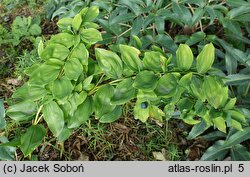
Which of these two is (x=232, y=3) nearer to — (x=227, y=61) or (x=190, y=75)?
(x=227, y=61)

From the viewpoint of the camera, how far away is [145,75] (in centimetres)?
127

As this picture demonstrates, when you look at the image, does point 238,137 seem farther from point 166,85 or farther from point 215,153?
point 166,85

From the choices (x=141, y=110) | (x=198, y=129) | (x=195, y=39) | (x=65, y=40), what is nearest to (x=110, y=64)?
(x=65, y=40)

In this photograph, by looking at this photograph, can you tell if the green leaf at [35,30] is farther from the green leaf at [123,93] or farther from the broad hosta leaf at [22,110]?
the green leaf at [123,93]

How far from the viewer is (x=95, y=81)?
139 centimetres

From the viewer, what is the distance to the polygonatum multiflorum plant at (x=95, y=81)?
1268mm

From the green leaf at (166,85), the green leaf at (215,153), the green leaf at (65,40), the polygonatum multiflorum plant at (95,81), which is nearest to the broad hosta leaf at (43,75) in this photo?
the polygonatum multiflorum plant at (95,81)

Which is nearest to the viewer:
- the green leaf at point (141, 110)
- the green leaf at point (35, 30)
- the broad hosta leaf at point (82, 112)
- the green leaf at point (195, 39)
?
the broad hosta leaf at point (82, 112)

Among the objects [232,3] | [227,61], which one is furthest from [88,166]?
[232,3]

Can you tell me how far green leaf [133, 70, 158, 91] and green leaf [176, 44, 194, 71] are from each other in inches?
4.0

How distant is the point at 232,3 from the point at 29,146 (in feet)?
3.65

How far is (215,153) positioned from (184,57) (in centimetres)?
58

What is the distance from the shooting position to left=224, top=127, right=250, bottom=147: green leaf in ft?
5.19

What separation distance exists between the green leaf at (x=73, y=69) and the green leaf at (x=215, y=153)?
2.37 feet
